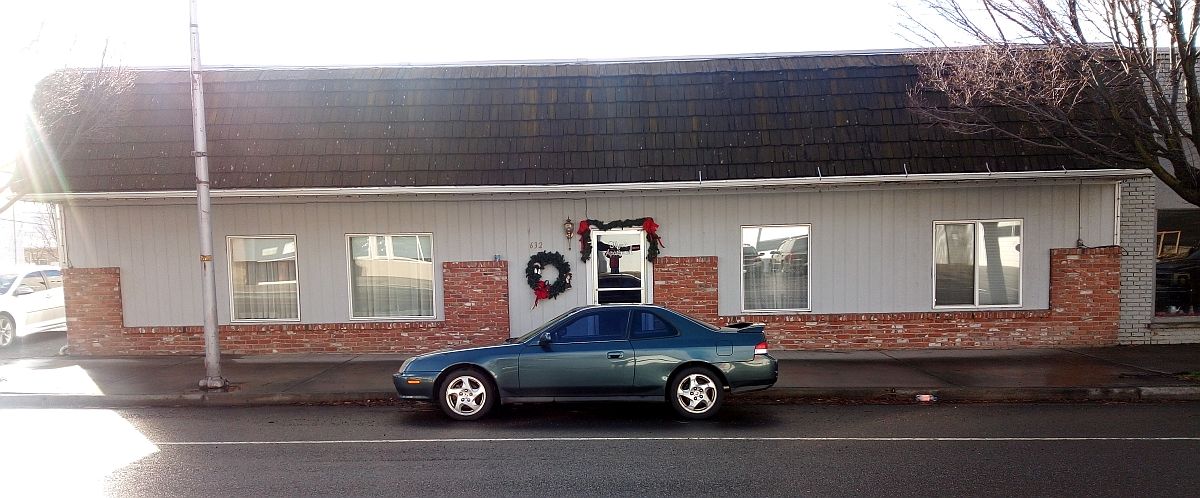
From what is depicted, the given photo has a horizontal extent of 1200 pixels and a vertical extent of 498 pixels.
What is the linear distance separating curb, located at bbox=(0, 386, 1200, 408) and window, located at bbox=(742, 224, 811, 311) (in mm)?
3282

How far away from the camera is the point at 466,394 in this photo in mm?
7773

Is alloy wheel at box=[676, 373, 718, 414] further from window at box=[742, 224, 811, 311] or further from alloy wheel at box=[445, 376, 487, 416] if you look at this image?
window at box=[742, 224, 811, 311]

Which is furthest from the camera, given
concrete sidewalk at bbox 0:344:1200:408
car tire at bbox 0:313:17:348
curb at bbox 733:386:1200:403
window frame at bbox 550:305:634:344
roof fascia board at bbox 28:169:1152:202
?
car tire at bbox 0:313:17:348

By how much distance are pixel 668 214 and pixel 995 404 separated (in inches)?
213

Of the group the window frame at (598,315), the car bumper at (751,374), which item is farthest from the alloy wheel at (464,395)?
the car bumper at (751,374)

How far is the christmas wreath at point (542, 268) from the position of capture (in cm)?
1170

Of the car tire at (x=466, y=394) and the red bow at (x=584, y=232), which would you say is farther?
the red bow at (x=584, y=232)

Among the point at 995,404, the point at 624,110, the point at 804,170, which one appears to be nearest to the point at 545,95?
the point at 624,110

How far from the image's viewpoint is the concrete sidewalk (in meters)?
8.70

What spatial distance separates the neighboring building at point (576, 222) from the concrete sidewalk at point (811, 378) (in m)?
0.68

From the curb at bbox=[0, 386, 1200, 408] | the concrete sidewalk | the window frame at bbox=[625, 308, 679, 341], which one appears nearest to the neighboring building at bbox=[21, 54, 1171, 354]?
the concrete sidewalk

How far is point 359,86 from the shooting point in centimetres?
1242

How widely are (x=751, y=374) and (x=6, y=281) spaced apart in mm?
15061

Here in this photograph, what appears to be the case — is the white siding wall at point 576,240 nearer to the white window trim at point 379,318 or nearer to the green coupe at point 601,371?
the white window trim at point 379,318
